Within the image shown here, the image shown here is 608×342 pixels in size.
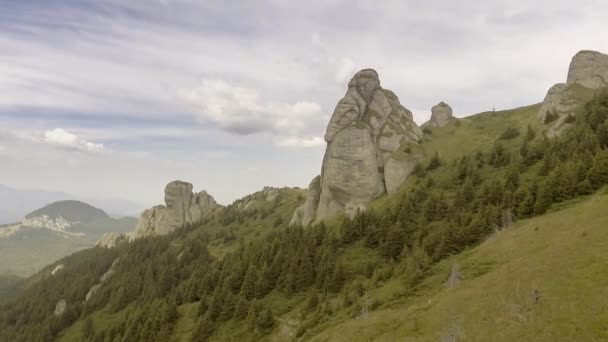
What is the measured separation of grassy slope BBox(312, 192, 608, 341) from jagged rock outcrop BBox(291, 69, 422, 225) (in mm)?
63121

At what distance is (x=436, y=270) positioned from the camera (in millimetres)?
52406

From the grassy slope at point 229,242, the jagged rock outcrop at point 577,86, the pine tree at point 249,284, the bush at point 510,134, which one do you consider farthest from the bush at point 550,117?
the pine tree at point 249,284

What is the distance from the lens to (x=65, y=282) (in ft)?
586

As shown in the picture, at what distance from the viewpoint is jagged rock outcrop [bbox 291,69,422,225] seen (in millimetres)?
116812

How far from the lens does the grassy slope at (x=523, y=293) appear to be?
82.2 feet

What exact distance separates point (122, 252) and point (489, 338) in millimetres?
213914

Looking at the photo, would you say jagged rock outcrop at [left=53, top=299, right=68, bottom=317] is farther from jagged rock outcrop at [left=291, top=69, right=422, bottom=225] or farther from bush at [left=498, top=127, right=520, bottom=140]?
bush at [left=498, top=127, right=520, bottom=140]

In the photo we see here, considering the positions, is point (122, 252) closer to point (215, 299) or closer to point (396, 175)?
point (215, 299)

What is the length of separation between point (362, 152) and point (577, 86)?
7525 cm

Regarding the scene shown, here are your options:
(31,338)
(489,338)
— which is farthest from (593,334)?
(31,338)

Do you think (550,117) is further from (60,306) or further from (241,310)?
(60,306)

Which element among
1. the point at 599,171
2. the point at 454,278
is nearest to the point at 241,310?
the point at 454,278

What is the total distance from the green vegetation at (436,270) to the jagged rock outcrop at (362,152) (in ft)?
26.6

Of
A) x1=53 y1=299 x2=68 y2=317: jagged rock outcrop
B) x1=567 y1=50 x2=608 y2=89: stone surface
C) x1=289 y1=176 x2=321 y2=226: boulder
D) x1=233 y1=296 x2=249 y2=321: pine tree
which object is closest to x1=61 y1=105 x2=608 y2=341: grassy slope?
x1=233 y1=296 x2=249 y2=321: pine tree
